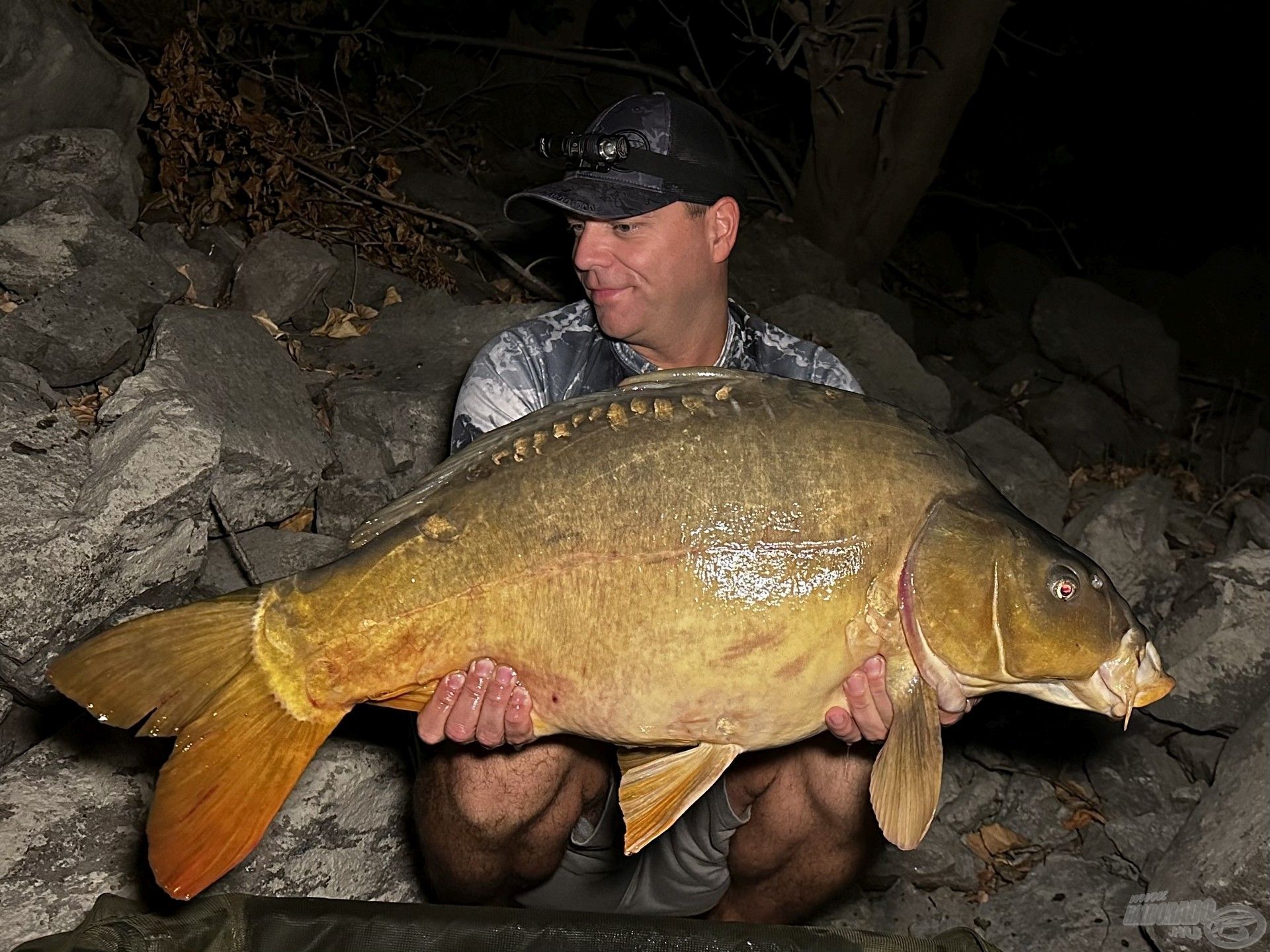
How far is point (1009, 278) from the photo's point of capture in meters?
8.05

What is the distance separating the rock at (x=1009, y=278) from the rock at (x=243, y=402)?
5620 mm

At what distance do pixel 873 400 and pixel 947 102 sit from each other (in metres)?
5.18

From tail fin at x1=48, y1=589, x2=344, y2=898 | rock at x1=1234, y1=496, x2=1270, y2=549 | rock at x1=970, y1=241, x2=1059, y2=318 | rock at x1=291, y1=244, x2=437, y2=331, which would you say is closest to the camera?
tail fin at x1=48, y1=589, x2=344, y2=898

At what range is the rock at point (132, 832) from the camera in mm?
2387

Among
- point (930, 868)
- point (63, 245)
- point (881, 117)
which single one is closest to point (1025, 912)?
point (930, 868)

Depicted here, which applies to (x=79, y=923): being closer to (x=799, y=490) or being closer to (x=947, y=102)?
(x=799, y=490)

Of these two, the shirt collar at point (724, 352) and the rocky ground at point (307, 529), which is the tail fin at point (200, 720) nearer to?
the rocky ground at point (307, 529)

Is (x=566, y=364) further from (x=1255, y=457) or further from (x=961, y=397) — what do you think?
(x=1255, y=457)

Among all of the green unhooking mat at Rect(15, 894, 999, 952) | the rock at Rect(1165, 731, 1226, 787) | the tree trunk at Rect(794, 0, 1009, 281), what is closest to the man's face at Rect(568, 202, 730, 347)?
the green unhooking mat at Rect(15, 894, 999, 952)

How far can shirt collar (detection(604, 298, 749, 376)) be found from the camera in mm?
2885

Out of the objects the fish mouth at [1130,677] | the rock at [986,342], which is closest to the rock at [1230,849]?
the fish mouth at [1130,677]

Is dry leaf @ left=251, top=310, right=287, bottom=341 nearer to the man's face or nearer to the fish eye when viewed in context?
the man's face

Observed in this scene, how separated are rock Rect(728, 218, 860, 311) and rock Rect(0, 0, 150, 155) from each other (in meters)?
2.86

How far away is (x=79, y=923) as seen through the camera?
2.34 metres
